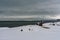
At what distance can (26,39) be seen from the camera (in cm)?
939

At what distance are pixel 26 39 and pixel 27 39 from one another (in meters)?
0.07

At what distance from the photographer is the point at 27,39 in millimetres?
9375
